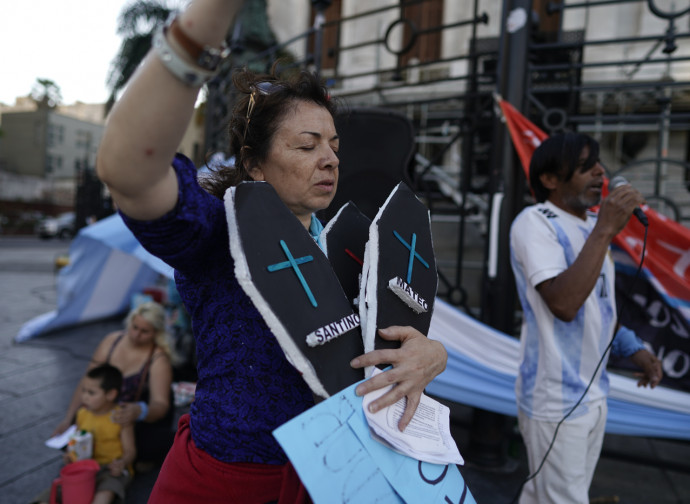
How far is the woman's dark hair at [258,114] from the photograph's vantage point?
129cm

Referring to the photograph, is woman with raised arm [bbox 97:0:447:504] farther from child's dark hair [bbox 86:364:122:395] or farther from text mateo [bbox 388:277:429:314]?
child's dark hair [bbox 86:364:122:395]

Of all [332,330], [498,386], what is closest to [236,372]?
[332,330]

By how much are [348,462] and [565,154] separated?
170 centimetres

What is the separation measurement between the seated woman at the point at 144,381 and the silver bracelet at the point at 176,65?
319 cm

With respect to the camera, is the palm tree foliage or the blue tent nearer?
the blue tent

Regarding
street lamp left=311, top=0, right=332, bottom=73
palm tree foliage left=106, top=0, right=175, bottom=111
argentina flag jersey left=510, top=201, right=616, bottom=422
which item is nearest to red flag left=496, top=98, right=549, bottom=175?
argentina flag jersey left=510, top=201, right=616, bottom=422

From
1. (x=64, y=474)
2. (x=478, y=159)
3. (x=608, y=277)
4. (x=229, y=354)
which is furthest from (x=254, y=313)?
(x=478, y=159)

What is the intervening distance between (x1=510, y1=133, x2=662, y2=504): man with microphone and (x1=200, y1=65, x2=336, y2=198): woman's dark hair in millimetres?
1059

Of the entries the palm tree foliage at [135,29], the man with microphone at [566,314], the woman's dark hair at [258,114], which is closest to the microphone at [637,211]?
the man with microphone at [566,314]

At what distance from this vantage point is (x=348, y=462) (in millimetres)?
939

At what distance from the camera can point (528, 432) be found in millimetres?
2029

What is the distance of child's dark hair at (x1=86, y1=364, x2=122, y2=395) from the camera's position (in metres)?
3.40

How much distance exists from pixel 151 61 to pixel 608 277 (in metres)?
1.95

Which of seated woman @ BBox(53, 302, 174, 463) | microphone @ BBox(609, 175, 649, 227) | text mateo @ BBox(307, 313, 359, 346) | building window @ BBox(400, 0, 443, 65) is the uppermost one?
building window @ BBox(400, 0, 443, 65)
